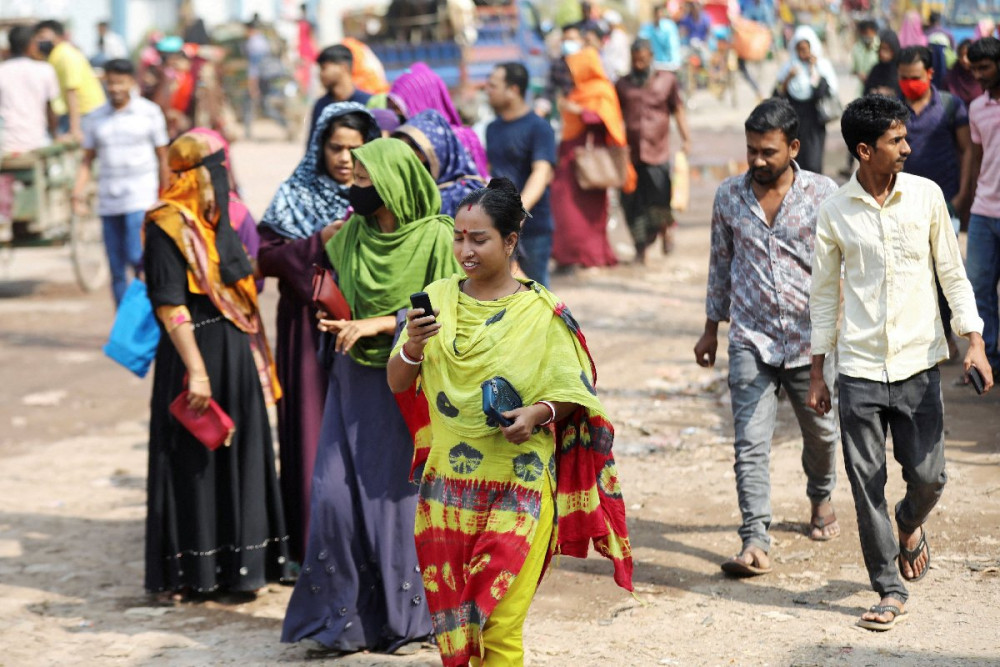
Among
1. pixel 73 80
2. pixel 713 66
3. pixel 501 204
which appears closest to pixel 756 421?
pixel 501 204

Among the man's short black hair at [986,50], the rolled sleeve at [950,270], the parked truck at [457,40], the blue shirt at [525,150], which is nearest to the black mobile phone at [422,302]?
the rolled sleeve at [950,270]

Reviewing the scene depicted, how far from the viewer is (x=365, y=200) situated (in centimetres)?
477

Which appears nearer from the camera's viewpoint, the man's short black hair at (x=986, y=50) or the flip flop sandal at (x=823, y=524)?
the flip flop sandal at (x=823, y=524)

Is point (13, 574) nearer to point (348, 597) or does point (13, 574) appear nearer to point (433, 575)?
point (348, 597)

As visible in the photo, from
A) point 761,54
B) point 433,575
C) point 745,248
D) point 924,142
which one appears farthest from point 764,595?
point 761,54

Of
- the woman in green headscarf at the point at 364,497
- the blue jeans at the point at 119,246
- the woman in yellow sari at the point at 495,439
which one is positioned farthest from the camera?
the blue jeans at the point at 119,246

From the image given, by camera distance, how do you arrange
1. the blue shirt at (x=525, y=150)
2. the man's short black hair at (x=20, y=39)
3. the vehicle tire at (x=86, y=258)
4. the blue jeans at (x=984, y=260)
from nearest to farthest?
1. the blue jeans at (x=984, y=260)
2. the blue shirt at (x=525, y=150)
3. the vehicle tire at (x=86, y=258)
4. the man's short black hair at (x=20, y=39)

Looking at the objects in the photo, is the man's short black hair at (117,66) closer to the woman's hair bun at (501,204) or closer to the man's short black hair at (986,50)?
the man's short black hair at (986,50)

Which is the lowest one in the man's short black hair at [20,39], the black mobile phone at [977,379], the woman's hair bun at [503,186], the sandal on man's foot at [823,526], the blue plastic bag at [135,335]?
the sandal on man's foot at [823,526]

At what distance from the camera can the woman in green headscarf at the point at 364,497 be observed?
491 centimetres

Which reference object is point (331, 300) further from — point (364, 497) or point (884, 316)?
point (884, 316)

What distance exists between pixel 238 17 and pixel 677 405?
28.2 m

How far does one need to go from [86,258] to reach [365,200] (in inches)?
353

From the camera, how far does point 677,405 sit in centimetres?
836
